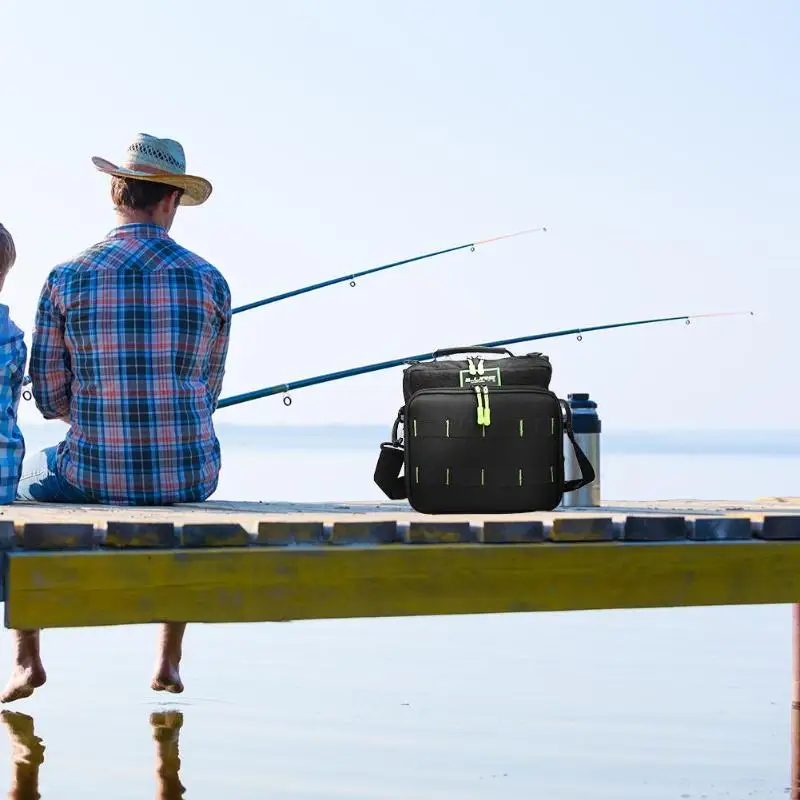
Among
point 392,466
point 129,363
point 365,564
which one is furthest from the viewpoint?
point 392,466

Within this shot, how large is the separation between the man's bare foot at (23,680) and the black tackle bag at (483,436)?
1190 mm

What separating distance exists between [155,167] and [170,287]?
347mm

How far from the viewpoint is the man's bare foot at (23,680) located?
13.5ft

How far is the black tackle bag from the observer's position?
3586 mm

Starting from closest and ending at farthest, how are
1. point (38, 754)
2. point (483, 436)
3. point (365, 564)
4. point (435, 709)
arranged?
point (365, 564), point (483, 436), point (38, 754), point (435, 709)

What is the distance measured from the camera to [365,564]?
10.4ft

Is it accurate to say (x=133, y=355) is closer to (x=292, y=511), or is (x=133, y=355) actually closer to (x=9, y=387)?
(x=9, y=387)

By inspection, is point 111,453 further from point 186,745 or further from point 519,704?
point 519,704

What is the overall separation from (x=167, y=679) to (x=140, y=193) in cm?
134

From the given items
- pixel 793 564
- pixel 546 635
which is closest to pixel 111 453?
pixel 793 564

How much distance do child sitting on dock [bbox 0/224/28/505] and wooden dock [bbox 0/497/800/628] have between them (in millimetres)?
174

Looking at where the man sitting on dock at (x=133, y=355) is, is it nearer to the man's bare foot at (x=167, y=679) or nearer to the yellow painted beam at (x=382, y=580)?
the man's bare foot at (x=167, y=679)

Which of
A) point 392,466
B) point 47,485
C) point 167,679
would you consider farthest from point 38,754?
point 392,466

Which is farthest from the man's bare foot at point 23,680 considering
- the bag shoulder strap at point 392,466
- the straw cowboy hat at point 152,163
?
the straw cowboy hat at point 152,163
